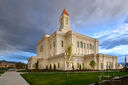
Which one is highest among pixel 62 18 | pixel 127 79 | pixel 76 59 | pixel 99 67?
pixel 62 18

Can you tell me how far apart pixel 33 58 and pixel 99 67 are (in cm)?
2916

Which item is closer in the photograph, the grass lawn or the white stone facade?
the grass lawn

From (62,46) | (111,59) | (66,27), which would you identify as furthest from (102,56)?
(66,27)

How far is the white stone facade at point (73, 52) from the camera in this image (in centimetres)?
3725

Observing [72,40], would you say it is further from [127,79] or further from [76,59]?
[127,79]

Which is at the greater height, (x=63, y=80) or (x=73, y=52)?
(x=73, y=52)

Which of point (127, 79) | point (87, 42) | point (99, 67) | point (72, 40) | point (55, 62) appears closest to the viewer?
point (127, 79)

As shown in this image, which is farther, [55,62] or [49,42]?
[49,42]

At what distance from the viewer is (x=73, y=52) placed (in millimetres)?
42625

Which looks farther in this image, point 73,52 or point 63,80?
point 73,52

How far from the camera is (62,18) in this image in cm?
5459

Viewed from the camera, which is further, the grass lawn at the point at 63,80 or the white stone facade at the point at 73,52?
the white stone facade at the point at 73,52

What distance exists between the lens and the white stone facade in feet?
122

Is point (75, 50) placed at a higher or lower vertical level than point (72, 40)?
lower
